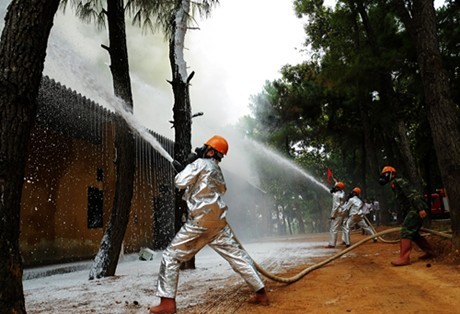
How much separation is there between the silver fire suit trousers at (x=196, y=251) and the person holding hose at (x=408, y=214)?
337 cm

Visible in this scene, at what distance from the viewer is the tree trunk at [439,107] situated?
19.5 feet

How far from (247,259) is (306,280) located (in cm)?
166

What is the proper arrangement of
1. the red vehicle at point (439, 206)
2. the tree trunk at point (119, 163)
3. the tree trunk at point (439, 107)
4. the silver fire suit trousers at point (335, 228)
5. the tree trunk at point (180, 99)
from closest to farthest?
the tree trunk at point (439, 107) → the tree trunk at point (119, 163) → the tree trunk at point (180, 99) → the silver fire suit trousers at point (335, 228) → the red vehicle at point (439, 206)

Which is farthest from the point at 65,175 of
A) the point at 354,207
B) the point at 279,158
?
the point at 279,158

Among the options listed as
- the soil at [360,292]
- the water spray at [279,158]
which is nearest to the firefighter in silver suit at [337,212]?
the soil at [360,292]

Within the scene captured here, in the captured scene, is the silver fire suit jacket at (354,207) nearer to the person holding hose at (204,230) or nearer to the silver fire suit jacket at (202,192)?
the person holding hose at (204,230)

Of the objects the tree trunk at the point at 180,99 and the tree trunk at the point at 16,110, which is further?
the tree trunk at the point at 180,99

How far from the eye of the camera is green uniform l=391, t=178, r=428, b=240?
20.1ft

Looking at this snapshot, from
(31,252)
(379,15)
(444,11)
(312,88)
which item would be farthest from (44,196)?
(312,88)

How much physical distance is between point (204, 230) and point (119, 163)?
140 inches

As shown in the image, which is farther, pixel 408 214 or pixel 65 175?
pixel 65 175

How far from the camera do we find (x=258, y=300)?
3.79m

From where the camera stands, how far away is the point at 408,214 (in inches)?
245

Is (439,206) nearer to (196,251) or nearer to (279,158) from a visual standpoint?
(279,158)
